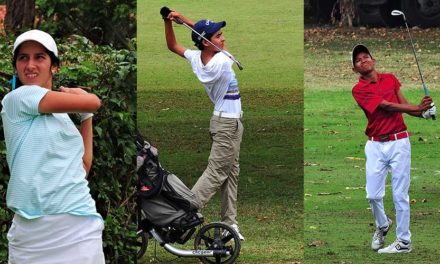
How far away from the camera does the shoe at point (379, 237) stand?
720 centimetres

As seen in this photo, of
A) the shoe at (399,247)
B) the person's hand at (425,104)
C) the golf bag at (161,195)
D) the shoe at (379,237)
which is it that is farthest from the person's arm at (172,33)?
the shoe at (399,247)

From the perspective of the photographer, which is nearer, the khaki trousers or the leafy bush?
the leafy bush

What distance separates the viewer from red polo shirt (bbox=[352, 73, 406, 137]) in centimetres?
707

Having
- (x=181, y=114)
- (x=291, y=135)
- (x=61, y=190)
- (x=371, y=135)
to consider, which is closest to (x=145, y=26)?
(x=181, y=114)

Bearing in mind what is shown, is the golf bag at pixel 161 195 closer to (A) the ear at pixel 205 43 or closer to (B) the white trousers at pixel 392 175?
(A) the ear at pixel 205 43

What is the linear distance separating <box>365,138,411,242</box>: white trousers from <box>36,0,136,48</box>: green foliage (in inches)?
139

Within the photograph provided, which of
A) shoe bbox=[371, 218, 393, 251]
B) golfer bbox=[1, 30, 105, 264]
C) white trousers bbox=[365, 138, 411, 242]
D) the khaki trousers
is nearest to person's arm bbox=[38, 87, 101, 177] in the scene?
golfer bbox=[1, 30, 105, 264]

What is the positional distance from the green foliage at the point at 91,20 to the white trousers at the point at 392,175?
352 centimetres

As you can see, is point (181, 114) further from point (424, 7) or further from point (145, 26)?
point (424, 7)

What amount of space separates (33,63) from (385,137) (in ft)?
9.57

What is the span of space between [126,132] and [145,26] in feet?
2.12

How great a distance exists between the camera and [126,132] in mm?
7062

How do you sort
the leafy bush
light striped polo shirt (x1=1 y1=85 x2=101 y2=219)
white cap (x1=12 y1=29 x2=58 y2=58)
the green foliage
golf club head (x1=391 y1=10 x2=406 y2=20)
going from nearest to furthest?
light striped polo shirt (x1=1 y1=85 x2=101 y2=219), white cap (x1=12 y1=29 x2=58 y2=58), the leafy bush, golf club head (x1=391 y1=10 x2=406 y2=20), the green foliage

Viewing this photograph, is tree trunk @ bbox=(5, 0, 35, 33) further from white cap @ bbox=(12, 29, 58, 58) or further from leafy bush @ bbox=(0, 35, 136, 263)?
white cap @ bbox=(12, 29, 58, 58)
